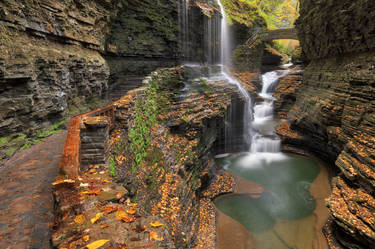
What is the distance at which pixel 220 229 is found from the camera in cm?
856

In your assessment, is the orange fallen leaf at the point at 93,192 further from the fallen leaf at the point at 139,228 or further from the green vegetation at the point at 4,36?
the green vegetation at the point at 4,36

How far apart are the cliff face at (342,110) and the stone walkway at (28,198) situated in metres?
9.57

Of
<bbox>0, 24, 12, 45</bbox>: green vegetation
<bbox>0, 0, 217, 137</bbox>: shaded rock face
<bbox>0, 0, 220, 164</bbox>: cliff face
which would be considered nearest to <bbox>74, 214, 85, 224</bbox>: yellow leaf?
<bbox>0, 0, 220, 164</bbox>: cliff face

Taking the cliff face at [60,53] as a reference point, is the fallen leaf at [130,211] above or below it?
below

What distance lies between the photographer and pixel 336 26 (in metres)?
10.9

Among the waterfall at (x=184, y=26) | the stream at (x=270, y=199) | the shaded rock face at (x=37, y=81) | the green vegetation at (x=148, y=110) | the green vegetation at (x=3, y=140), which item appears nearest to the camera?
the green vegetation at (x=3, y=140)

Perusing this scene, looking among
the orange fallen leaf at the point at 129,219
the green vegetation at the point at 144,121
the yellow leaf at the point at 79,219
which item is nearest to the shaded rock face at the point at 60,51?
the green vegetation at the point at 144,121

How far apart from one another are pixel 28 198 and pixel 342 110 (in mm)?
14695

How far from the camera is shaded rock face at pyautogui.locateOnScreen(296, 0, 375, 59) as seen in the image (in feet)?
29.4

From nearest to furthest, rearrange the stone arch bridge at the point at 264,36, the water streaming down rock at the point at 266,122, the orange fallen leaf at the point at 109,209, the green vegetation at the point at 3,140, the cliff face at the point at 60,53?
1. the orange fallen leaf at the point at 109,209
2. the green vegetation at the point at 3,140
3. the cliff face at the point at 60,53
4. the water streaming down rock at the point at 266,122
5. the stone arch bridge at the point at 264,36

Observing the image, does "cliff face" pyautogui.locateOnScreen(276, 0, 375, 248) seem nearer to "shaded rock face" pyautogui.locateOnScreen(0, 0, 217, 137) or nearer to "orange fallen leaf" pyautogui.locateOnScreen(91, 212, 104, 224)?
"orange fallen leaf" pyautogui.locateOnScreen(91, 212, 104, 224)

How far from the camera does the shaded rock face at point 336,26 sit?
8.95 metres

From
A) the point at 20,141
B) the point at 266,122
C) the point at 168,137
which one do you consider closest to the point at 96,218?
the point at 20,141

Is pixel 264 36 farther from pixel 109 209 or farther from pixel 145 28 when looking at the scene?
pixel 109 209
